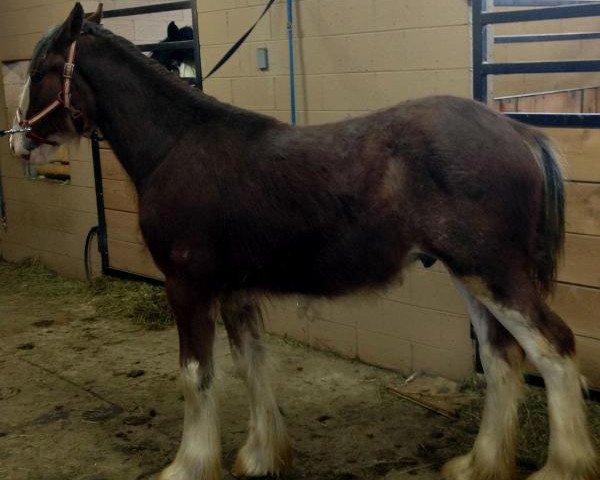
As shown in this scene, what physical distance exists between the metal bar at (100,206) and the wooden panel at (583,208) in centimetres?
337

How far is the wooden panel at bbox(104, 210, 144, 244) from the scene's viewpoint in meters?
5.10

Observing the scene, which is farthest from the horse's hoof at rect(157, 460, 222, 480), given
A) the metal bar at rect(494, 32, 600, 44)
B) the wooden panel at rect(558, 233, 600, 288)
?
the metal bar at rect(494, 32, 600, 44)

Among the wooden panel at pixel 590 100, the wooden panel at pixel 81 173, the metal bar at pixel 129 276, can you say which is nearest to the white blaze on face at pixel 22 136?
the metal bar at pixel 129 276

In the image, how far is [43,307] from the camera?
5.19 metres

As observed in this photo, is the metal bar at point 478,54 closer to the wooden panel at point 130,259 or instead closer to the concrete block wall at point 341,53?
the concrete block wall at point 341,53

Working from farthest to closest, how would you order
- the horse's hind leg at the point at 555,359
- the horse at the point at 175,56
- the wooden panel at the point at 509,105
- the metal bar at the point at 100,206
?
Answer: 1. the metal bar at the point at 100,206
2. the horse at the point at 175,56
3. the wooden panel at the point at 509,105
4. the horse's hind leg at the point at 555,359

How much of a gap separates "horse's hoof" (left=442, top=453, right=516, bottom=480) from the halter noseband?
1895 mm

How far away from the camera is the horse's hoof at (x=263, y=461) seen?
2.75 metres

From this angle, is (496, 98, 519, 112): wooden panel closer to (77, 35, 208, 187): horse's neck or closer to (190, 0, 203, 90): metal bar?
(190, 0, 203, 90): metal bar

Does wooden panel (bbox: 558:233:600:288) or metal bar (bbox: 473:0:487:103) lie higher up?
Result: metal bar (bbox: 473:0:487:103)

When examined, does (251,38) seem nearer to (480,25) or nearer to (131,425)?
(480,25)

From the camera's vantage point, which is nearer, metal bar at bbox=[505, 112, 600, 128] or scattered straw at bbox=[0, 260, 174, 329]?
metal bar at bbox=[505, 112, 600, 128]

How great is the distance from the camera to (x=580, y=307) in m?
3.01

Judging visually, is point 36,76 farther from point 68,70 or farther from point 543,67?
point 543,67
